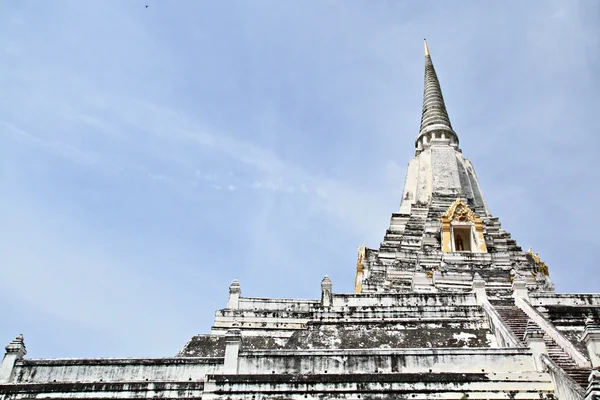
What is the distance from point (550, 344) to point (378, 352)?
17.4 ft

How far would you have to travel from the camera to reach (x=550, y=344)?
17250 mm

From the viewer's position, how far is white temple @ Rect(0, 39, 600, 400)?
590 inches

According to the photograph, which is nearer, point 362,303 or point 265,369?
point 265,369

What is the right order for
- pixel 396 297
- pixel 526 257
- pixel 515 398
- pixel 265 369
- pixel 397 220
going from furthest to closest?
pixel 397 220, pixel 526 257, pixel 396 297, pixel 265 369, pixel 515 398

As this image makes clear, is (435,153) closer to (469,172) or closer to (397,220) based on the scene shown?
(469,172)

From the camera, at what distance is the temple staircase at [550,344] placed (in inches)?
584

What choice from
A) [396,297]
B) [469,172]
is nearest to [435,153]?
[469,172]

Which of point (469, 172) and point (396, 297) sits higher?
point (469, 172)

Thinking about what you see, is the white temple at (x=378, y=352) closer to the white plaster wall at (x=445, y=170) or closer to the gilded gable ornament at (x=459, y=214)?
the gilded gable ornament at (x=459, y=214)

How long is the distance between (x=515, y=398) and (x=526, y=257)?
21.8 metres

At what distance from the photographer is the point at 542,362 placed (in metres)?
15.1

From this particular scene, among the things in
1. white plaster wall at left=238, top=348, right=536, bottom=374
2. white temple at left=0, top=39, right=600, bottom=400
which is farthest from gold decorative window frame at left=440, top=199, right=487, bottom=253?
white plaster wall at left=238, top=348, right=536, bottom=374

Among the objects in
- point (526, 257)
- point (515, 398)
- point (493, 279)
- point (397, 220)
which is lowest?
point (515, 398)

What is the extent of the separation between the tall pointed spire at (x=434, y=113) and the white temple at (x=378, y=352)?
70.4 feet
